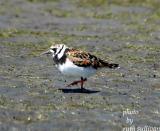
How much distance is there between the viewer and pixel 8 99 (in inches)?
572

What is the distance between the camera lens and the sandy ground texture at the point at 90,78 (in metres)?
13.2

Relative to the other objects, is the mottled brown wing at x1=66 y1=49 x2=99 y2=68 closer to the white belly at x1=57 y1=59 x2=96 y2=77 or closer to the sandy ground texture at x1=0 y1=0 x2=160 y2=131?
the white belly at x1=57 y1=59 x2=96 y2=77

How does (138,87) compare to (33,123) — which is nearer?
(33,123)

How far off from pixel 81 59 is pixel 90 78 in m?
2.65

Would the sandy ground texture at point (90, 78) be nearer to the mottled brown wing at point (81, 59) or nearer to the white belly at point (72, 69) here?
the white belly at point (72, 69)

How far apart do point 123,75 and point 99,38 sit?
22.5 feet

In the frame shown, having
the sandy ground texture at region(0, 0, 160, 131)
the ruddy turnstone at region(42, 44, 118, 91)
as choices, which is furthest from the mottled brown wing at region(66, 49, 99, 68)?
the sandy ground texture at region(0, 0, 160, 131)

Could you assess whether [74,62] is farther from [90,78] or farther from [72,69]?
[90,78]

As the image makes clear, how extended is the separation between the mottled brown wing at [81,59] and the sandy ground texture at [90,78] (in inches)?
30.1

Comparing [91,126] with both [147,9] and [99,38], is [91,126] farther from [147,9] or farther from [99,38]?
[147,9]

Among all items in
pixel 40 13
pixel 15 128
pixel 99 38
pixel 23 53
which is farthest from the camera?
pixel 40 13

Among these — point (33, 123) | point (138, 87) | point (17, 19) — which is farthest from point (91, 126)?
point (17, 19)

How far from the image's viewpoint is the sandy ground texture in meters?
13.2

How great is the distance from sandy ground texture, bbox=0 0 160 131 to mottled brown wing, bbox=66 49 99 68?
763 mm
